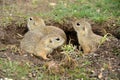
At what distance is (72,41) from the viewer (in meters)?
7.98

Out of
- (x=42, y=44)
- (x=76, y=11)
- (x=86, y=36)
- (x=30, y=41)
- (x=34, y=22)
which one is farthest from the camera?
(x=76, y=11)

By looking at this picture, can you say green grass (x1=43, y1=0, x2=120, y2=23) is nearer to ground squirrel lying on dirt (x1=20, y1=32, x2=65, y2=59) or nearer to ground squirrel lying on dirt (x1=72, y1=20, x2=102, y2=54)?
ground squirrel lying on dirt (x1=72, y1=20, x2=102, y2=54)

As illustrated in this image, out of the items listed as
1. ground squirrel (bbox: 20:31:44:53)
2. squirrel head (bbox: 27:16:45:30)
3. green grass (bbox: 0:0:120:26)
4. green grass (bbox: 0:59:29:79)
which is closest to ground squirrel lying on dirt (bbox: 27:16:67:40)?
squirrel head (bbox: 27:16:45:30)

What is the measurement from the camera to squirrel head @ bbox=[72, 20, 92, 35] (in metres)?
7.25

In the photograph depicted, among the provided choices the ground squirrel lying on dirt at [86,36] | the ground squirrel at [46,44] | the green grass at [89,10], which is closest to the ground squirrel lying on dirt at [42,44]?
the ground squirrel at [46,44]

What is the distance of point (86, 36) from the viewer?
23.9 ft

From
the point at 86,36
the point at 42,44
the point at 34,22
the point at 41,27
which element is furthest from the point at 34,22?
the point at 86,36

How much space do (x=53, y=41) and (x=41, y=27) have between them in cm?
62

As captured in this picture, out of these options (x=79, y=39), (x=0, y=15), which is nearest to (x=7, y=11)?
(x=0, y=15)

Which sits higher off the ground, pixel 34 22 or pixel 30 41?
pixel 34 22

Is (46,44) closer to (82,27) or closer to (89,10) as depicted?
(82,27)

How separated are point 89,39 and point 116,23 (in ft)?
3.22

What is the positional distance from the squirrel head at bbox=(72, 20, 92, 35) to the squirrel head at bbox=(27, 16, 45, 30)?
23.7 inches

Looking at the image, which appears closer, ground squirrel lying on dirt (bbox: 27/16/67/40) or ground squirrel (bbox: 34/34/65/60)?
ground squirrel (bbox: 34/34/65/60)
